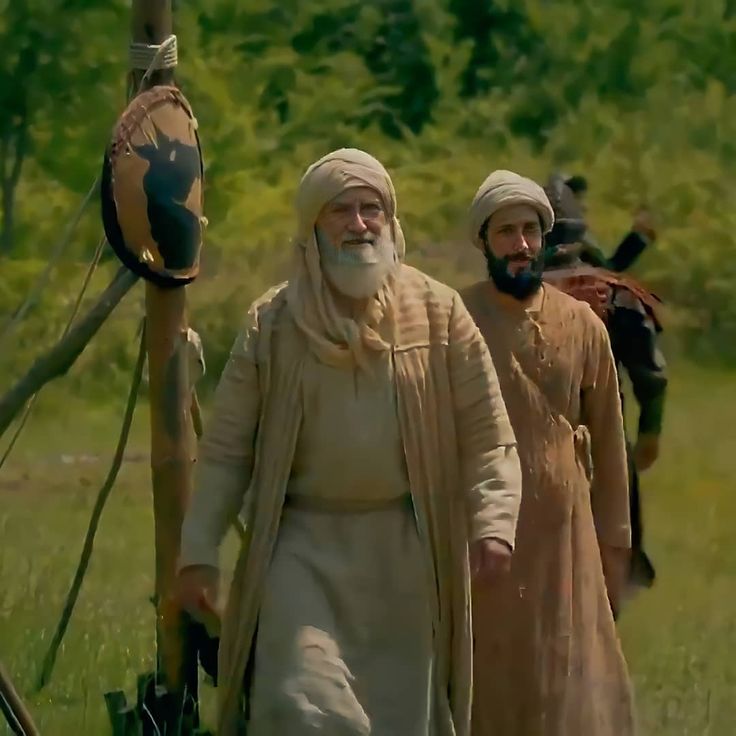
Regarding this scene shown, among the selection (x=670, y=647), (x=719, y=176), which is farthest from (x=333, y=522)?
(x=719, y=176)

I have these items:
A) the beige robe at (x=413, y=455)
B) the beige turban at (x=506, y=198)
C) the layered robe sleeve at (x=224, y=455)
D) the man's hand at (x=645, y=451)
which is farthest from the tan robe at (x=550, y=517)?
the layered robe sleeve at (x=224, y=455)

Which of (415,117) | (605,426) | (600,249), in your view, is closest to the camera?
(605,426)

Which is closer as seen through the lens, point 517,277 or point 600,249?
point 517,277

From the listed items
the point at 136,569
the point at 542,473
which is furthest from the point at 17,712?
the point at 136,569

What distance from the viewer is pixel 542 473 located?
6656 mm

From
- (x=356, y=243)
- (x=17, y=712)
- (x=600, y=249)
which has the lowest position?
(x=17, y=712)

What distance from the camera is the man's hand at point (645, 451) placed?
7.86m

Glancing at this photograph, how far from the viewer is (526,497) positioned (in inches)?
262

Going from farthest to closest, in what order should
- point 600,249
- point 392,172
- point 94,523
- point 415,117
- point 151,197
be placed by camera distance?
point 415,117 → point 392,172 → point 600,249 → point 94,523 → point 151,197

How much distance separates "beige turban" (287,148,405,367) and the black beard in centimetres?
91

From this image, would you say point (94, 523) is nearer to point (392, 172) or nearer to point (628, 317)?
point (628, 317)

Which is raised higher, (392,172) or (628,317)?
(392,172)

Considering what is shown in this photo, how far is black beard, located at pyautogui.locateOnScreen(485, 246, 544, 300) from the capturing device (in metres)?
6.64

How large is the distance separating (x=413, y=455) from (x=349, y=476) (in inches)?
6.3
